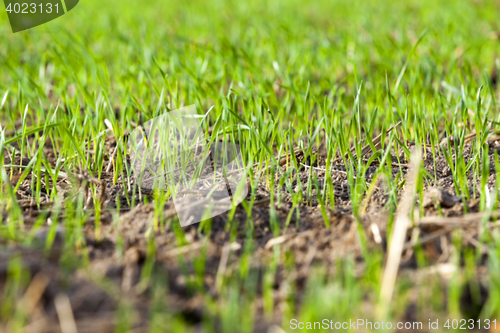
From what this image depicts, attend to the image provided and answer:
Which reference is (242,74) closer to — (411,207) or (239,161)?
(239,161)

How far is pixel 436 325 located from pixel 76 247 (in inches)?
35.5

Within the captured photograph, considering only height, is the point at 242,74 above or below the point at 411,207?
above

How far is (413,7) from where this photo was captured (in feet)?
16.5

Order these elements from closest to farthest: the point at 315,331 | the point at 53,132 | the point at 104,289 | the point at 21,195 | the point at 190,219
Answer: the point at 315,331 → the point at 104,289 → the point at 190,219 → the point at 21,195 → the point at 53,132

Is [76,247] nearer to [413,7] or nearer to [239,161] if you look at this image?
[239,161]

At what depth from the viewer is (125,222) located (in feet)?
4.27

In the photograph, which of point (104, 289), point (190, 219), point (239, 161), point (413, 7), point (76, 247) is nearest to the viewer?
point (104, 289)

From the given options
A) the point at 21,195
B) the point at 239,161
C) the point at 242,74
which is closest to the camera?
the point at 21,195

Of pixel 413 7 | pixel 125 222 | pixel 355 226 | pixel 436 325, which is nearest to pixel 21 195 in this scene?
pixel 125 222

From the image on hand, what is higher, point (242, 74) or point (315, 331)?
point (242, 74)

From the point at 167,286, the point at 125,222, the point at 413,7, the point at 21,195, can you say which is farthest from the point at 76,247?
the point at 413,7

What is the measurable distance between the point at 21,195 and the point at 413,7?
4839mm

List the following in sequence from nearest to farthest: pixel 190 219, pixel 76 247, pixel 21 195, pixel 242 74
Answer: pixel 76 247 < pixel 190 219 < pixel 21 195 < pixel 242 74

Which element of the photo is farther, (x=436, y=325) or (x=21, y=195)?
(x=21, y=195)
